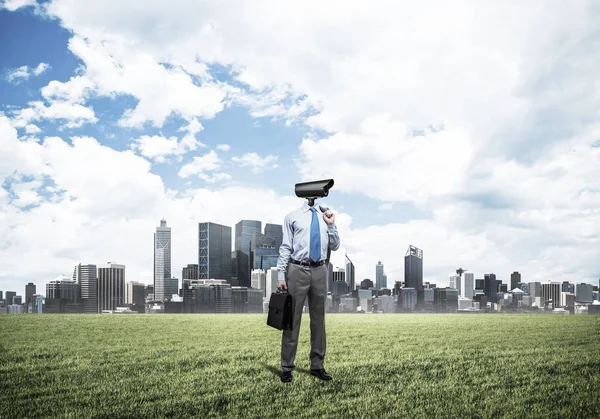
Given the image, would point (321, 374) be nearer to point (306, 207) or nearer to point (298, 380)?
point (298, 380)

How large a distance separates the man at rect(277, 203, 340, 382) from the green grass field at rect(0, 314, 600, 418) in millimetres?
449

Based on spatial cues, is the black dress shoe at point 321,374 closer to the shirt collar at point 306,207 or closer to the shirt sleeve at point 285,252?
the shirt sleeve at point 285,252

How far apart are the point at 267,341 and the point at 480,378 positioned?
21.8ft

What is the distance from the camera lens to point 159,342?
1412 cm

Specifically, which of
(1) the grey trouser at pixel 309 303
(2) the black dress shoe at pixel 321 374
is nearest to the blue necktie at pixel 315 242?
(1) the grey trouser at pixel 309 303

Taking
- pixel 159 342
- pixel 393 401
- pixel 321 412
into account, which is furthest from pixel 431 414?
pixel 159 342

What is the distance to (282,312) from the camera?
8430mm

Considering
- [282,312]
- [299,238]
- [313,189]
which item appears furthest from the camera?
[313,189]

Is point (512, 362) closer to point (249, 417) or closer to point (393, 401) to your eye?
point (393, 401)

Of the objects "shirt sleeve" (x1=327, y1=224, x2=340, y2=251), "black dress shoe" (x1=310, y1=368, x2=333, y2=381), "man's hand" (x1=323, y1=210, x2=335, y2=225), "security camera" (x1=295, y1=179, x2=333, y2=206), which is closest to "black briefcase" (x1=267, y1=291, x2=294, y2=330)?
"black dress shoe" (x1=310, y1=368, x2=333, y2=381)

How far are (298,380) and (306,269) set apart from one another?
1.86 meters

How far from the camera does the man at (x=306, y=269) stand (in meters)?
8.51

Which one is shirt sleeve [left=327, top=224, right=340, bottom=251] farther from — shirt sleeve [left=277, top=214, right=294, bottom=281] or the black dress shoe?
the black dress shoe

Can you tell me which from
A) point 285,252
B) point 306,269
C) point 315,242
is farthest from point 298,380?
point 315,242
